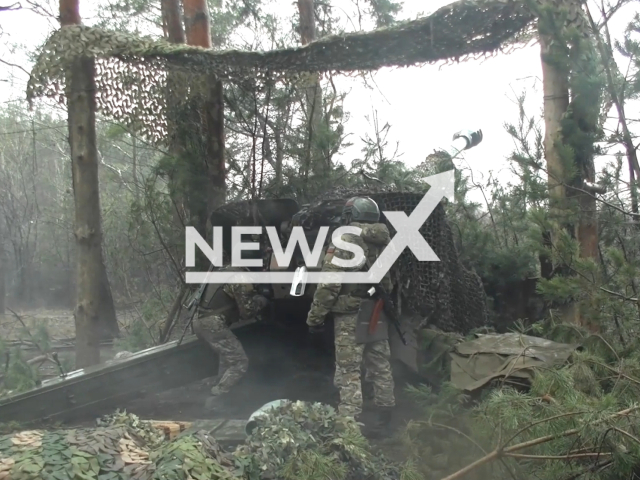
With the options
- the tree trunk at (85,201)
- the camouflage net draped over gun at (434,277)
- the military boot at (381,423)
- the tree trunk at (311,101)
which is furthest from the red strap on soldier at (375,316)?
the tree trunk at (85,201)

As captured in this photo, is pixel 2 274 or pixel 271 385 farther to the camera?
pixel 2 274

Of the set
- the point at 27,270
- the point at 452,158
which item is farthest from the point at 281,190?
the point at 27,270

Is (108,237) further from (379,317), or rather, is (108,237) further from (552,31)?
(552,31)

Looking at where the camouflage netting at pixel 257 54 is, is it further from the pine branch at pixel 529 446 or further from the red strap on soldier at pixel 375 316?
the pine branch at pixel 529 446

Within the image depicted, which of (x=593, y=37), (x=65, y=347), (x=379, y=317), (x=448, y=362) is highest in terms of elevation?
(x=593, y=37)

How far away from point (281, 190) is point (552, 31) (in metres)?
4.27

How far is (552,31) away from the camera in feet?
13.0

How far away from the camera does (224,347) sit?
236 inches

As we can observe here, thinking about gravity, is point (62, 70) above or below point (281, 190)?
above

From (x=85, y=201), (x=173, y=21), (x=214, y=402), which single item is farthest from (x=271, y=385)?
(x=173, y=21)

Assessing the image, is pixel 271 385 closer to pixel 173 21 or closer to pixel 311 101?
pixel 311 101

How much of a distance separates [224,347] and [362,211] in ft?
6.66

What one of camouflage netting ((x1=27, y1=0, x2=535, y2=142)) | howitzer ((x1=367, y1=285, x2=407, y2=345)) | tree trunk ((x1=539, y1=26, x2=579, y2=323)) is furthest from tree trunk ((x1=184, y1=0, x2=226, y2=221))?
tree trunk ((x1=539, y1=26, x2=579, y2=323))

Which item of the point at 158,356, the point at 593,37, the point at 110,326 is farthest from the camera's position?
the point at 110,326
